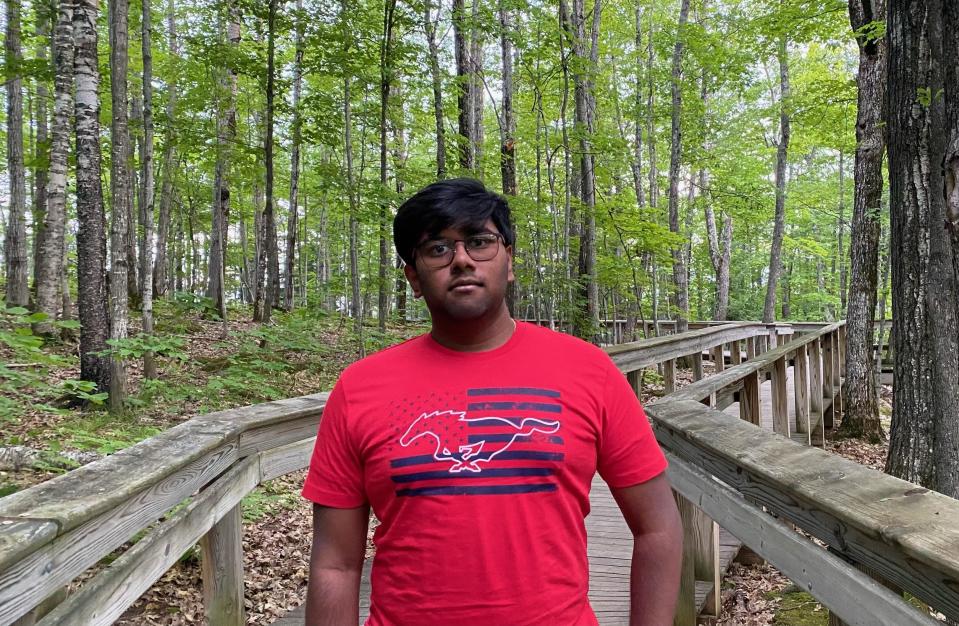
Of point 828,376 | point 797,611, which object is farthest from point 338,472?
point 828,376

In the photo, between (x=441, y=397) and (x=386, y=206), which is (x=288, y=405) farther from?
(x=386, y=206)

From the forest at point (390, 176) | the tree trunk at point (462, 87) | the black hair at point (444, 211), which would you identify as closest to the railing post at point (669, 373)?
the forest at point (390, 176)

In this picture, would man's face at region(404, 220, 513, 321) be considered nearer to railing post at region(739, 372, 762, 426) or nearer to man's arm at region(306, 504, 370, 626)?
man's arm at region(306, 504, 370, 626)

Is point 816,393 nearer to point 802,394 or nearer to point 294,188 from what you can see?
point 802,394

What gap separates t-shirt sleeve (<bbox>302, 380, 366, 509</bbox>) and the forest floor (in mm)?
2552

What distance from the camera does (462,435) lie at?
1434 mm

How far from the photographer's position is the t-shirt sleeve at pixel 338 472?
4.99 feet

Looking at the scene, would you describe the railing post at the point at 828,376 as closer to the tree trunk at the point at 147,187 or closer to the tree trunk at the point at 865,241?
the tree trunk at the point at 865,241

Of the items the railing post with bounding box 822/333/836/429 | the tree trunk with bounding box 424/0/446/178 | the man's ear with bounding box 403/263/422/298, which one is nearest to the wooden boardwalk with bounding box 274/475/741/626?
the man's ear with bounding box 403/263/422/298

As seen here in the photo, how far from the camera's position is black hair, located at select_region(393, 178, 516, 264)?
5.38 feet

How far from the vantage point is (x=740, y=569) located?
4.67 m

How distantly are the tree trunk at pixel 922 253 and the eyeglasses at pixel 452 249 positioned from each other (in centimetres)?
341

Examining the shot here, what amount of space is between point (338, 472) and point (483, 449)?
0.39 meters

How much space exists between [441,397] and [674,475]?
1.87 metres
